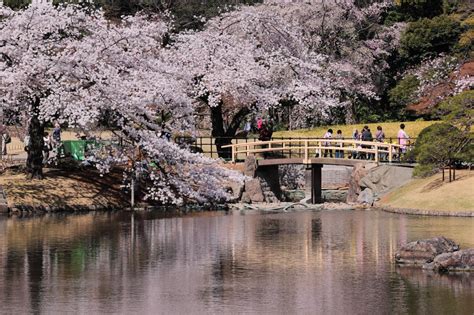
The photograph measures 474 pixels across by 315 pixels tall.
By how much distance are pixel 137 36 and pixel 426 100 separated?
971 inches

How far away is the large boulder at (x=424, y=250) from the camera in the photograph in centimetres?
2880

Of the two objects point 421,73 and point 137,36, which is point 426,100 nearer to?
point 421,73

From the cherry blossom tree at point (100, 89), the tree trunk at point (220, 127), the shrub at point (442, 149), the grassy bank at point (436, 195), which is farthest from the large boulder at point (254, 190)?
the shrub at point (442, 149)

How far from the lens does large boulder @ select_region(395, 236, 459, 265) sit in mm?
28797

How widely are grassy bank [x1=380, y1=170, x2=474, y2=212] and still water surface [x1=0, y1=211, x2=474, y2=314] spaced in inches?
54.5

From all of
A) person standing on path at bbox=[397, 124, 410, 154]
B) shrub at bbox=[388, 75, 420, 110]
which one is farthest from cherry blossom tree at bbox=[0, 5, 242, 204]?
shrub at bbox=[388, 75, 420, 110]

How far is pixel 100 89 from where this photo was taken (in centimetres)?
4300

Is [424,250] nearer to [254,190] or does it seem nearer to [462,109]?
[462,109]

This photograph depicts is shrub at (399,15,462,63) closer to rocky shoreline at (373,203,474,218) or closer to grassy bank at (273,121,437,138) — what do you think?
grassy bank at (273,121,437,138)

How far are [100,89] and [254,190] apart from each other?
8931 millimetres

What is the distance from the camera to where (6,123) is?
149ft

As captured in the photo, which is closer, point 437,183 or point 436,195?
point 436,195

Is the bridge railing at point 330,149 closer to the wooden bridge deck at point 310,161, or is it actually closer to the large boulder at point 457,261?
the wooden bridge deck at point 310,161

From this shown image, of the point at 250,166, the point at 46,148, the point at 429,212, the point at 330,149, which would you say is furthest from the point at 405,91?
the point at 46,148
